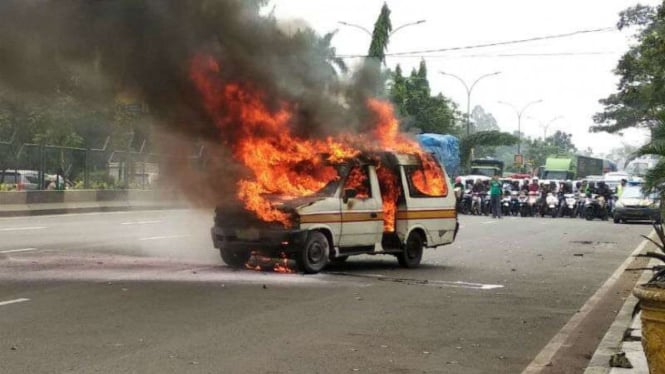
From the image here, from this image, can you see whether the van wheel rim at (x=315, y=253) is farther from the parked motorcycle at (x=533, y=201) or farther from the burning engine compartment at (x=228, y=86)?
the parked motorcycle at (x=533, y=201)

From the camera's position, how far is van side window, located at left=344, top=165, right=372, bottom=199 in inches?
466

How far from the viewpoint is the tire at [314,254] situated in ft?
36.7

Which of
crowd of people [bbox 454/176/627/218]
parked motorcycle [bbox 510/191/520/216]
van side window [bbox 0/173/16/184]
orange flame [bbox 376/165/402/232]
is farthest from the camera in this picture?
parked motorcycle [bbox 510/191/520/216]

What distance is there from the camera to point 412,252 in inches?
509

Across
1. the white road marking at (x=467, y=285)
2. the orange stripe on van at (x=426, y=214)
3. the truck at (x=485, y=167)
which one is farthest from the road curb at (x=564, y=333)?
the truck at (x=485, y=167)

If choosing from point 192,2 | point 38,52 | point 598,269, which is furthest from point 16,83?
point 598,269

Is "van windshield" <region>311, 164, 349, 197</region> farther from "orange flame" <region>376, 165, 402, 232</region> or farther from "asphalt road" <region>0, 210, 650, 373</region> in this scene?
"asphalt road" <region>0, 210, 650, 373</region>

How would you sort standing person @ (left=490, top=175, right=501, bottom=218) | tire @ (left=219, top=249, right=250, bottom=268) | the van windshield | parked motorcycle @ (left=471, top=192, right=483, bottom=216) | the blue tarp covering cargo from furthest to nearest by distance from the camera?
parked motorcycle @ (left=471, top=192, right=483, bottom=216) → standing person @ (left=490, top=175, right=501, bottom=218) → the blue tarp covering cargo → tire @ (left=219, top=249, right=250, bottom=268) → the van windshield

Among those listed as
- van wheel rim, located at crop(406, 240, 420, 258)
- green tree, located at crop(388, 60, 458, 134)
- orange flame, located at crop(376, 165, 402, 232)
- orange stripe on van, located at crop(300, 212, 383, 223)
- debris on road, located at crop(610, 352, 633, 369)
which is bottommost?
debris on road, located at crop(610, 352, 633, 369)

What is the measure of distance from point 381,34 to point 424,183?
19.3 metres

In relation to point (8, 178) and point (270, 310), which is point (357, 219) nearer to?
point (270, 310)

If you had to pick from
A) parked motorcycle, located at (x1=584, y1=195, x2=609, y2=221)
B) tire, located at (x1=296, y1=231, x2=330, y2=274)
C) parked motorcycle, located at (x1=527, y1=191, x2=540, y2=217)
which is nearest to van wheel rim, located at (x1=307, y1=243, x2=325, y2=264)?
tire, located at (x1=296, y1=231, x2=330, y2=274)

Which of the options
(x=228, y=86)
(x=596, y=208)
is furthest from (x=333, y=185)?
(x=596, y=208)

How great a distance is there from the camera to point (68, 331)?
23.0 feet
